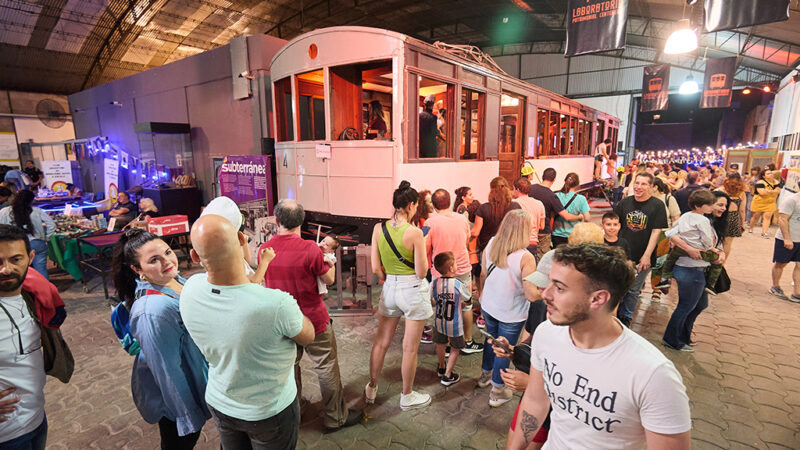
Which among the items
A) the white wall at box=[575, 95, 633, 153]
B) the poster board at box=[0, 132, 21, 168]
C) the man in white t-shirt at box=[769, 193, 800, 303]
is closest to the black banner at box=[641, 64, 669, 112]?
the white wall at box=[575, 95, 633, 153]

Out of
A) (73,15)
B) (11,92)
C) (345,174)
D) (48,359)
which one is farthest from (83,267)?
(11,92)

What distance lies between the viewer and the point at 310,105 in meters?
7.53

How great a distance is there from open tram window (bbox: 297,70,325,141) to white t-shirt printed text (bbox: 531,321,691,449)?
6850 mm

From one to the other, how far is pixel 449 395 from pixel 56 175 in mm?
15559

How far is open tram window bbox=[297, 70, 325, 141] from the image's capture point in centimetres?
720

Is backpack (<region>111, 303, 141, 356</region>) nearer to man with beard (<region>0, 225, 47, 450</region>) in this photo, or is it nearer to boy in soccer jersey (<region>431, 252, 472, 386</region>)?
man with beard (<region>0, 225, 47, 450</region>)

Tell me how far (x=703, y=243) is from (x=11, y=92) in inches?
1072

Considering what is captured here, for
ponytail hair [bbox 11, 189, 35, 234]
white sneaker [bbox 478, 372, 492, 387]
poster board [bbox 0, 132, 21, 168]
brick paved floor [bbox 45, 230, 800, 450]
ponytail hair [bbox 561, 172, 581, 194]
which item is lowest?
brick paved floor [bbox 45, 230, 800, 450]

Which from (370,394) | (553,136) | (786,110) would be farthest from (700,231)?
(786,110)

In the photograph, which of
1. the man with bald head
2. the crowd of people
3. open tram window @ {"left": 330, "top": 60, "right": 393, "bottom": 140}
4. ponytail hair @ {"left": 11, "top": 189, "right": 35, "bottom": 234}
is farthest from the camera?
open tram window @ {"left": 330, "top": 60, "right": 393, "bottom": 140}

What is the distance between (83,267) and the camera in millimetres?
6992

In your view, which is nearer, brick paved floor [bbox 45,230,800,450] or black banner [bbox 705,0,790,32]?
brick paved floor [bbox 45,230,800,450]

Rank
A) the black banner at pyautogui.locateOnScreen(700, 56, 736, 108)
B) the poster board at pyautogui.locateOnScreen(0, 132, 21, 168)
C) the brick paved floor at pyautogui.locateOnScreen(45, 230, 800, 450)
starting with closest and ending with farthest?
1. the brick paved floor at pyautogui.locateOnScreen(45, 230, 800, 450)
2. the black banner at pyautogui.locateOnScreen(700, 56, 736, 108)
3. the poster board at pyautogui.locateOnScreen(0, 132, 21, 168)

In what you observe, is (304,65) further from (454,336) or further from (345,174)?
(454,336)
